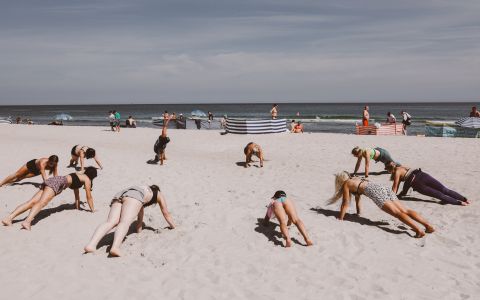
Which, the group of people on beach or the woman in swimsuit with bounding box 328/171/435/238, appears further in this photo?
the woman in swimsuit with bounding box 328/171/435/238

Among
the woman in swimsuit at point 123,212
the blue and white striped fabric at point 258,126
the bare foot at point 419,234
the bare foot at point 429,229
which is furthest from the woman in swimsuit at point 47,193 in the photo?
the blue and white striped fabric at point 258,126

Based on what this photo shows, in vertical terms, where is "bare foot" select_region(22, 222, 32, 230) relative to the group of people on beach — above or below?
below

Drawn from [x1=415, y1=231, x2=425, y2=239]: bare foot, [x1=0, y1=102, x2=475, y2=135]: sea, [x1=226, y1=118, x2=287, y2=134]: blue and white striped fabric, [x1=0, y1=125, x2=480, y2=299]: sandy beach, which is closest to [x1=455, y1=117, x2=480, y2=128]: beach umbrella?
[x1=0, y1=102, x2=475, y2=135]: sea

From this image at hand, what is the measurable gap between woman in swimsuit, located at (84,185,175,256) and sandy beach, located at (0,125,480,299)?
26 centimetres

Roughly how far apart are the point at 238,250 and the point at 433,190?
5347 mm

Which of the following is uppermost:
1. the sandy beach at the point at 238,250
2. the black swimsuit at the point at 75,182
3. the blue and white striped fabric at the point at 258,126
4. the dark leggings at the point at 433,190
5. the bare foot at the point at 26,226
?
the blue and white striped fabric at the point at 258,126

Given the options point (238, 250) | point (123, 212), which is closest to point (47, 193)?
point (123, 212)

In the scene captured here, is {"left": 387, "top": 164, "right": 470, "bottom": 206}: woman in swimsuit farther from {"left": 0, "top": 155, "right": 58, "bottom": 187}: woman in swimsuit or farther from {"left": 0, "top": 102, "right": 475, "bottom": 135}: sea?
{"left": 0, "top": 102, "right": 475, "bottom": 135}: sea

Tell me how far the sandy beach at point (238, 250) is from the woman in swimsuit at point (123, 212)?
263 mm

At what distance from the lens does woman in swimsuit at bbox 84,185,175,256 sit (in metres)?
6.38

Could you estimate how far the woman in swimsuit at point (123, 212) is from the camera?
6.38m

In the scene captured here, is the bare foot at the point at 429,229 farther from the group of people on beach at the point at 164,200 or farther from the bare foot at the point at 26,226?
the bare foot at the point at 26,226

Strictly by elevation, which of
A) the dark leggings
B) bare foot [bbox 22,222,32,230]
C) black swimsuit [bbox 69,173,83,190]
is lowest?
bare foot [bbox 22,222,32,230]

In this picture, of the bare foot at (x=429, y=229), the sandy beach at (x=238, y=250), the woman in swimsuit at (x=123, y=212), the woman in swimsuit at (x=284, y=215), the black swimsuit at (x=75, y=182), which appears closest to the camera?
the sandy beach at (x=238, y=250)
